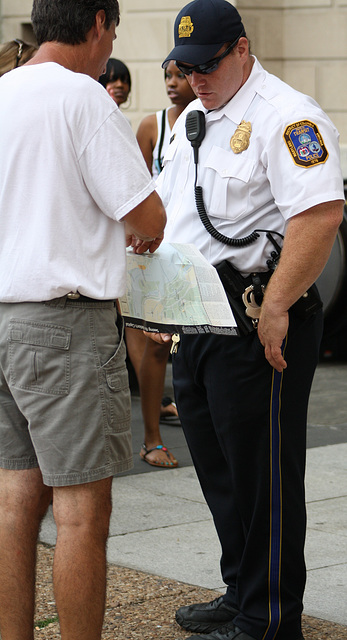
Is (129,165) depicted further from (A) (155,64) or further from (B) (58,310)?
(A) (155,64)

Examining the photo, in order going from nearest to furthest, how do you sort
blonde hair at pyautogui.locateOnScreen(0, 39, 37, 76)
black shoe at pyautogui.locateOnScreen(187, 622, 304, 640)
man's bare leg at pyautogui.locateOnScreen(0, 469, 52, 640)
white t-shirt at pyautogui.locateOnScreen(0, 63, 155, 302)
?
white t-shirt at pyautogui.locateOnScreen(0, 63, 155, 302)
man's bare leg at pyautogui.locateOnScreen(0, 469, 52, 640)
black shoe at pyautogui.locateOnScreen(187, 622, 304, 640)
blonde hair at pyautogui.locateOnScreen(0, 39, 37, 76)

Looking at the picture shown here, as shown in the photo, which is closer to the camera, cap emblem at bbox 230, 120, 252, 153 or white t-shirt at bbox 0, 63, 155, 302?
white t-shirt at bbox 0, 63, 155, 302

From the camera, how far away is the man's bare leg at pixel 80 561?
8.84 ft

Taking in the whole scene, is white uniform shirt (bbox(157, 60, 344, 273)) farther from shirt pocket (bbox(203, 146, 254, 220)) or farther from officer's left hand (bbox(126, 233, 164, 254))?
officer's left hand (bbox(126, 233, 164, 254))

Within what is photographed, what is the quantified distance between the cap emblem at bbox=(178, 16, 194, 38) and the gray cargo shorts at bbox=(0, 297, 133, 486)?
94 centimetres

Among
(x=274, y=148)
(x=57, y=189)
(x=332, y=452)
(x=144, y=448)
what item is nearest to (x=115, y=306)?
(x=57, y=189)

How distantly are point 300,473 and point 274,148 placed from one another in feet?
3.30

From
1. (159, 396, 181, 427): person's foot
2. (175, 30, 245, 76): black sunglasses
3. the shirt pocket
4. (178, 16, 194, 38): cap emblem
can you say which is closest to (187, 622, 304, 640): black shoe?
the shirt pocket

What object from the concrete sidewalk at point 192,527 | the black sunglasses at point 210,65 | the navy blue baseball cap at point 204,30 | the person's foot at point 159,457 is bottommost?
the person's foot at point 159,457

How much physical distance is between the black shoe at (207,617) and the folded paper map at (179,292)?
Result: 1.03m

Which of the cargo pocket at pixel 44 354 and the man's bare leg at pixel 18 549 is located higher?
the cargo pocket at pixel 44 354

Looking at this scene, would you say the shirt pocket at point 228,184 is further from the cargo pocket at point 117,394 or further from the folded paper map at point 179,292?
the cargo pocket at point 117,394

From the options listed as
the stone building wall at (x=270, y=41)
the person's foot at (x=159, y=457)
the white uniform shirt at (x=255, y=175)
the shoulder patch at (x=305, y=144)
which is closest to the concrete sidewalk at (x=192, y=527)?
the person's foot at (x=159, y=457)

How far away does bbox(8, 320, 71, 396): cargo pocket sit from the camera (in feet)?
8.84
